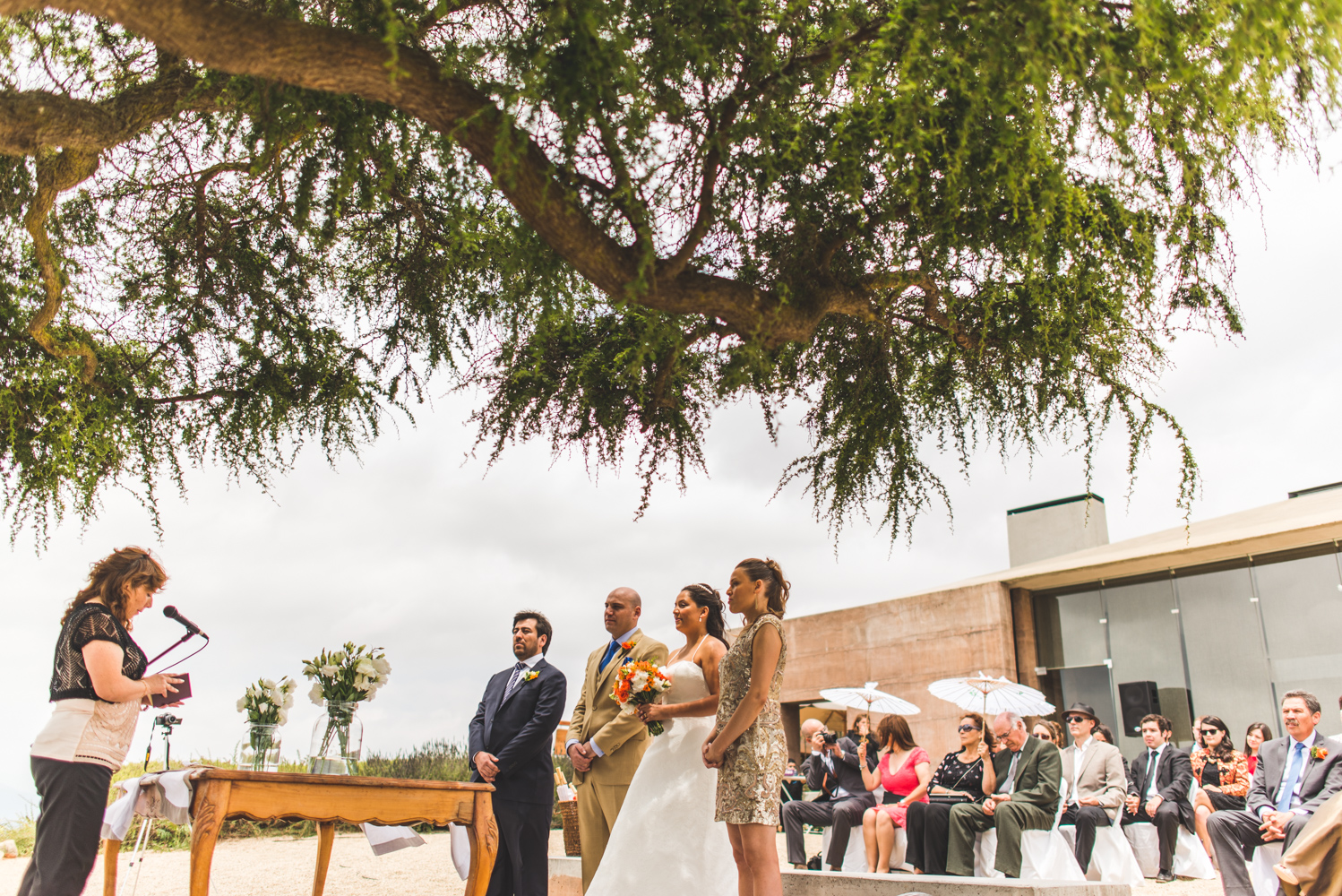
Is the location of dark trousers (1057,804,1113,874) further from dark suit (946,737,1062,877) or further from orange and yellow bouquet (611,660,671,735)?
orange and yellow bouquet (611,660,671,735)

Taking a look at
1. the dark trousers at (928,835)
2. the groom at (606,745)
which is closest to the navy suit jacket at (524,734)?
the groom at (606,745)

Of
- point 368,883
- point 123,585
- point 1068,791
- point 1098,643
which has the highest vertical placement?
point 1098,643

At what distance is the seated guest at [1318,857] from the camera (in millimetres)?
5543

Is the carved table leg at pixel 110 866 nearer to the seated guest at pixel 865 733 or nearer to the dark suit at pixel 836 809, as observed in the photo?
the dark suit at pixel 836 809

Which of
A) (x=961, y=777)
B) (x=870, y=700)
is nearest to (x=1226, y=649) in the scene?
(x=870, y=700)

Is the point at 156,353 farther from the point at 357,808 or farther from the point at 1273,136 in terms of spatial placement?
the point at 1273,136

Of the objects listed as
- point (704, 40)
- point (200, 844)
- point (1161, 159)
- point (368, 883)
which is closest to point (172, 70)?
point (704, 40)

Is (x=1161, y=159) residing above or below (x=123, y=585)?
above

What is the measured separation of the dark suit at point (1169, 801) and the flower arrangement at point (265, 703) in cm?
888

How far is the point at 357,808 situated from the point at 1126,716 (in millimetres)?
16567

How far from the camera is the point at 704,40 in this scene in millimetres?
3744

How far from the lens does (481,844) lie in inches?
196

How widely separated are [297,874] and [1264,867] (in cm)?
911

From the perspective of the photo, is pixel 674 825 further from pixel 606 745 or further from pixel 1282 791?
pixel 1282 791
